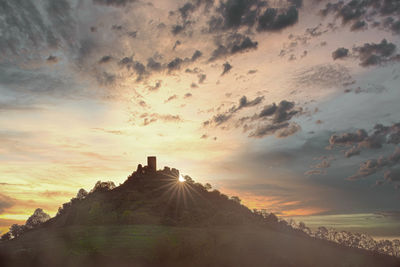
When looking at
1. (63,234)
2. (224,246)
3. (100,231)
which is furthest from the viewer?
(100,231)

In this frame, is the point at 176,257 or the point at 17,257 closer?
the point at 17,257

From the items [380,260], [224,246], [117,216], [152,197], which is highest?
[152,197]

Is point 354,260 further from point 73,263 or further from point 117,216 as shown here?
point 117,216

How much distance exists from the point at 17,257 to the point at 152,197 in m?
103

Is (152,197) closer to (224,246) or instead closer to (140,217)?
(140,217)

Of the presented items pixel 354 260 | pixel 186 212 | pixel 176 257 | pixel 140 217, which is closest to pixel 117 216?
pixel 140 217

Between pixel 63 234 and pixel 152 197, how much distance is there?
80.3m

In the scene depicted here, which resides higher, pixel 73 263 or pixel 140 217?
pixel 140 217

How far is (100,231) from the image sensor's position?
403ft

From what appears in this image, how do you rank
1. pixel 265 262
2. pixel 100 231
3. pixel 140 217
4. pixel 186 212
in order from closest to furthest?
pixel 265 262, pixel 100 231, pixel 140 217, pixel 186 212

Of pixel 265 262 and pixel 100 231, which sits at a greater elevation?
pixel 100 231

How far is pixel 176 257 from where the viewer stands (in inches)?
3917

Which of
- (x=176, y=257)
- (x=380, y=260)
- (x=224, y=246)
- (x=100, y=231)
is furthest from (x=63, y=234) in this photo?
(x=380, y=260)

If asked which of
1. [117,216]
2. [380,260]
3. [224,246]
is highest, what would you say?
[117,216]
